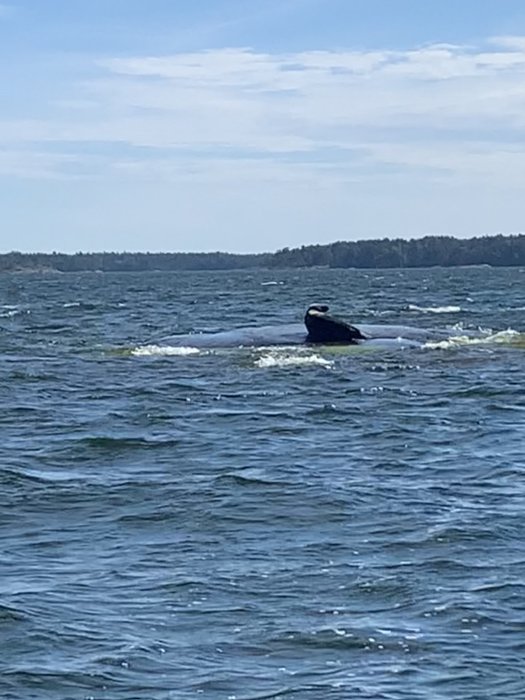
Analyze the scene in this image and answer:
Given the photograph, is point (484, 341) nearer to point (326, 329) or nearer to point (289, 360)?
point (326, 329)

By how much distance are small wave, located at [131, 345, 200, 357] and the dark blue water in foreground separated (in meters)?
5.20

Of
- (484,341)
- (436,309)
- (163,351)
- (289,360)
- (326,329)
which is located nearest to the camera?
(289,360)

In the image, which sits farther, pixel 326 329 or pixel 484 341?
pixel 484 341

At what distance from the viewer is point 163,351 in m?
35.3

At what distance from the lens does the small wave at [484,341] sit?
1379 inches

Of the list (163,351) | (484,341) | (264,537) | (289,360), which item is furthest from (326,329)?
(264,537)

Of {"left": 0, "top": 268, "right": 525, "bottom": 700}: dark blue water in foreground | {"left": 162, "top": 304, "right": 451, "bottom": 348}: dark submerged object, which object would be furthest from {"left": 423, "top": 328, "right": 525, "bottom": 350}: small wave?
{"left": 0, "top": 268, "right": 525, "bottom": 700}: dark blue water in foreground

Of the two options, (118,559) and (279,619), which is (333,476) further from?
(279,619)

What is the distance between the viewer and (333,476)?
57.1ft

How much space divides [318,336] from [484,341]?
4133 mm

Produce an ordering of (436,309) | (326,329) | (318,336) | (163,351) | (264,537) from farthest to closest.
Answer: (436,309) → (163,351) → (318,336) → (326,329) → (264,537)

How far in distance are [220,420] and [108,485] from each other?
6.15 metres

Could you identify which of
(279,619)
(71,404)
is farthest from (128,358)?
(279,619)

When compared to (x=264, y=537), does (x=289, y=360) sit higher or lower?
higher
